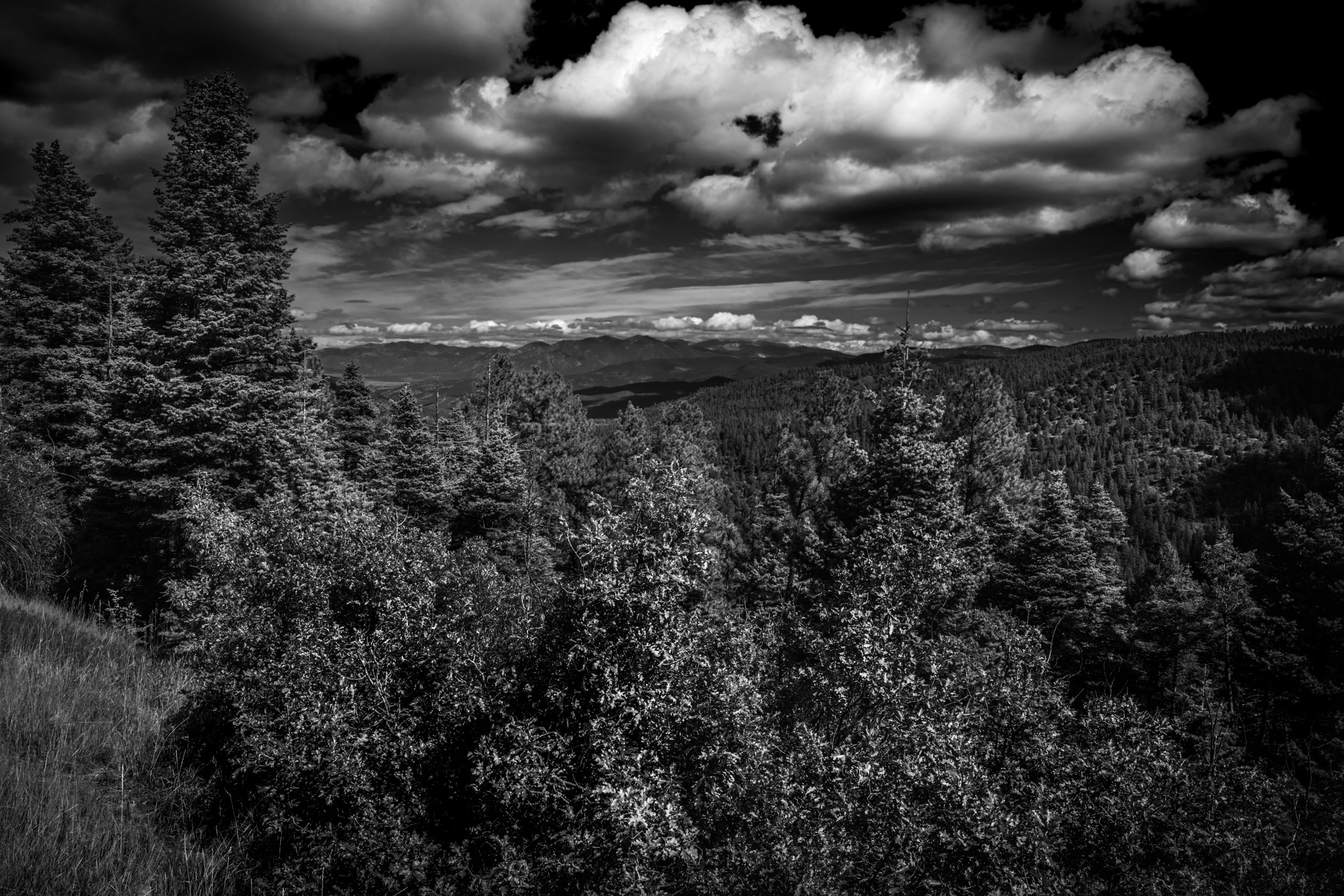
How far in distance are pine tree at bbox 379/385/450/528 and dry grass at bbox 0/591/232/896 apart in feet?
81.8

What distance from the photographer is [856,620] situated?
9.39 metres

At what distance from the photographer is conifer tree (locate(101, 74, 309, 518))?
19.3 metres

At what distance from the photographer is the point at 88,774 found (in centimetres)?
696

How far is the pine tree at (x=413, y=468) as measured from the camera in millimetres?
36344

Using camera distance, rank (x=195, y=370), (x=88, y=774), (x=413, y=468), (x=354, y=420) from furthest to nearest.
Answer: (x=354, y=420) → (x=413, y=468) → (x=195, y=370) → (x=88, y=774)

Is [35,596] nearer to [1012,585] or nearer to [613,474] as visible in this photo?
[613,474]

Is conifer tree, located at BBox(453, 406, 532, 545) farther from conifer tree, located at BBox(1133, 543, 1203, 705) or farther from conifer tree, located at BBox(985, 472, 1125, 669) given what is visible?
conifer tree, located at BBox(1133, 543, 1203, 705)

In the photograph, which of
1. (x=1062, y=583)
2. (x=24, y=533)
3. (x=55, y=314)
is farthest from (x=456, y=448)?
(x=1062, y=583)

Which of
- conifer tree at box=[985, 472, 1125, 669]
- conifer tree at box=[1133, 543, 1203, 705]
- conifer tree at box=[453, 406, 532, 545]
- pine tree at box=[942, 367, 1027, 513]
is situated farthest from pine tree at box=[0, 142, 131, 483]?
conifer tree at box=[1133, 543, 1203, 705]

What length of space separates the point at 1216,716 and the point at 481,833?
21848 millimetres

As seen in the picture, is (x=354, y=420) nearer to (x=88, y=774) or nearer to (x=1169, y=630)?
(x=88, y=774)

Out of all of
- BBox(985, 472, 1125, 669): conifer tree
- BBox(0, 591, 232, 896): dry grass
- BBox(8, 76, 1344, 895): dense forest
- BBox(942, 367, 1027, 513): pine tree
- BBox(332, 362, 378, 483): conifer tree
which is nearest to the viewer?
BBox(0, 591, 232, 896): dry grass

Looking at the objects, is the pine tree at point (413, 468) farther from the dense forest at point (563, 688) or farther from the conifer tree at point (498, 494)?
the dense forest at point (563, 688)

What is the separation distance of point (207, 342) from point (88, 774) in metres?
17.7
